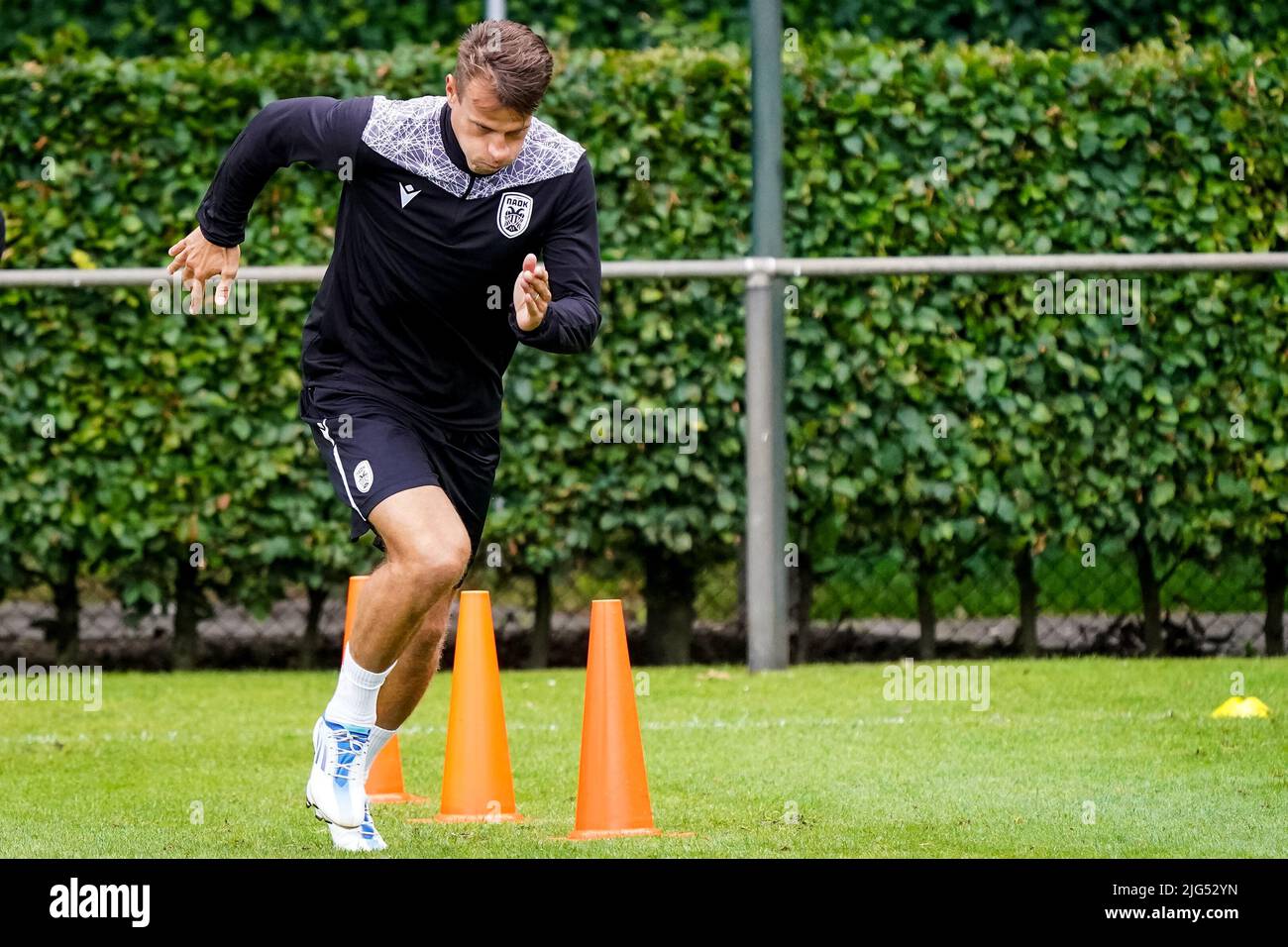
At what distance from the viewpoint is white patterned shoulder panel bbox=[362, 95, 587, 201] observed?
4.93m

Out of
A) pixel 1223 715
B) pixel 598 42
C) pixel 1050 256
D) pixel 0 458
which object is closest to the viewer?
pixel 1223 715

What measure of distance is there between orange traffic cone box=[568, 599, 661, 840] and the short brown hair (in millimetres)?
1403

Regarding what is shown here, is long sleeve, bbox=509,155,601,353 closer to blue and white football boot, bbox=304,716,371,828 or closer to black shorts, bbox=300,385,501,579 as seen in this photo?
black shorts, bbox=300,385,501,579

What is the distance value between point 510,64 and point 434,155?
1.47 ft

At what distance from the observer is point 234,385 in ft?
28.1

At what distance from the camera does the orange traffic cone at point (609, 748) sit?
5.11 meters

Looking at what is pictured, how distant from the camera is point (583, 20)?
12.2 meters

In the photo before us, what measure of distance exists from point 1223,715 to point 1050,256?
2.16 meters

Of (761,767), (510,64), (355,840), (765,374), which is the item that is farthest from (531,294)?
(765,374)

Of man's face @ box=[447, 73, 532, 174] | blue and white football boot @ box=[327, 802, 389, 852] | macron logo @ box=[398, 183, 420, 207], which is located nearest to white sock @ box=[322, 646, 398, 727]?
blue and white football boot @ box=[327, 802, 389, 852]

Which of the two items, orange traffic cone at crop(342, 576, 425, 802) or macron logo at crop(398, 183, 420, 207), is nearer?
macron logo at crop(398, 183, 420, 207)

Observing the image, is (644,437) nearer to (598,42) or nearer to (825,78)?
(825,78)

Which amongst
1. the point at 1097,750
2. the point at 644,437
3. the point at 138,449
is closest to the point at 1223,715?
the point at 1097,750

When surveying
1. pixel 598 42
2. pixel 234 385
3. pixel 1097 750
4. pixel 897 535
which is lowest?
pixel 1097 750
